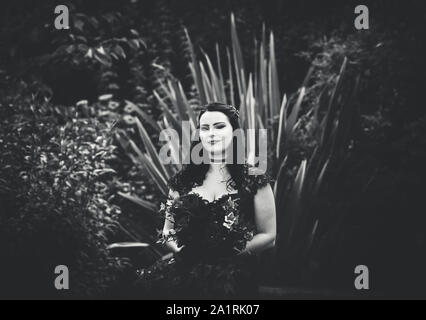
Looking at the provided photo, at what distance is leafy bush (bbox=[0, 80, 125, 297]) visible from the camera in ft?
13.3

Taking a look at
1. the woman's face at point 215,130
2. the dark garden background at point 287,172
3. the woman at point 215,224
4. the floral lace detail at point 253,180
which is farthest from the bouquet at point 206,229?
the dark garden background at point 287,172

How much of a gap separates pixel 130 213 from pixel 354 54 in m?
2.26

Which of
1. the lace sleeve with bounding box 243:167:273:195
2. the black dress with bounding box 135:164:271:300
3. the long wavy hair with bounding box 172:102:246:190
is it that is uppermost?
the long wavy hair with bounding box 172:102:246:190

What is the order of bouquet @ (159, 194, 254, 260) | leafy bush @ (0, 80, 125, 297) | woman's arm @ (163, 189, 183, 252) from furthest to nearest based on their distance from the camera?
1. leafy bush @ (0, 80, 125, 297)
2. woman's arm @ (163, 189, 183, 252)
3. bouquet @ (159, 194, 254, 260)

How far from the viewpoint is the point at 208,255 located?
2.54m

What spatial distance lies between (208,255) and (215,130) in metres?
0.52

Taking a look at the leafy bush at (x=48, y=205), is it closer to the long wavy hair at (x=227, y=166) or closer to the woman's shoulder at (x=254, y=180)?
the long wavy hair at (x=227, y=166)

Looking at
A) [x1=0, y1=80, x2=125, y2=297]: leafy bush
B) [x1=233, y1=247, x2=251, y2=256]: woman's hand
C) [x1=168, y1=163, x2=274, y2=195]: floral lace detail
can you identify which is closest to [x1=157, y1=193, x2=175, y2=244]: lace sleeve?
[x1=168, y1=163, x2=274, y2=195]: floral lace detail

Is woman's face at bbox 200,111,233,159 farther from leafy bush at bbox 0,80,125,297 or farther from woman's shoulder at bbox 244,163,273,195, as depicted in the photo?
leafy bush at bbox 0,80,125,297

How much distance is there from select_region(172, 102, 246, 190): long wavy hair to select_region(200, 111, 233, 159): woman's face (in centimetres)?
3

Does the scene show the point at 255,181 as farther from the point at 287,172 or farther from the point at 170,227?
the point at 287,172

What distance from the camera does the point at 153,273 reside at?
105 inches

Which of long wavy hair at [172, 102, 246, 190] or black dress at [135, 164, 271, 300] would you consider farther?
long wavy hair at [172, 102, 246, 190]

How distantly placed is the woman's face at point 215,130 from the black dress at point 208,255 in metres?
0.23
